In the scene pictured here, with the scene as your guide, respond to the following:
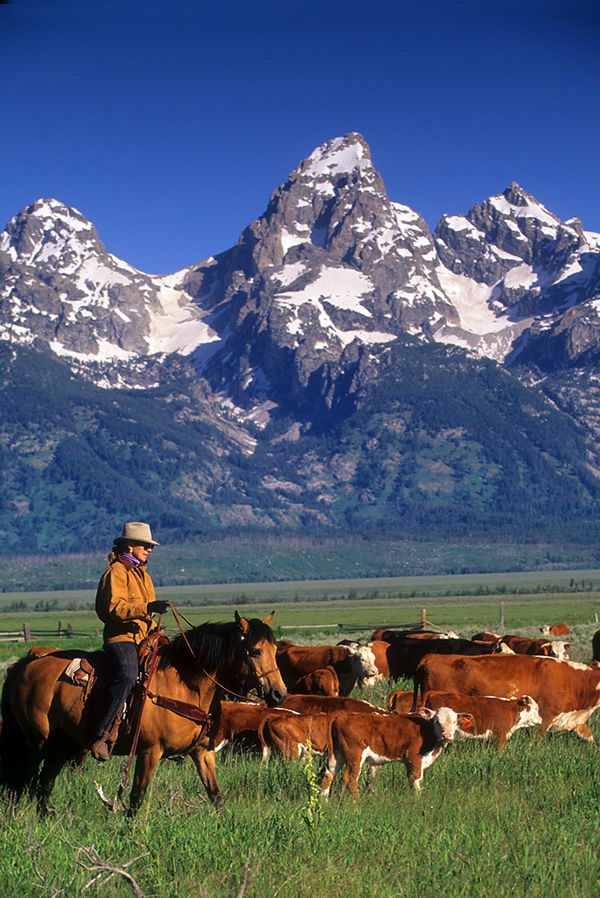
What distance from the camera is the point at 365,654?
22.9m

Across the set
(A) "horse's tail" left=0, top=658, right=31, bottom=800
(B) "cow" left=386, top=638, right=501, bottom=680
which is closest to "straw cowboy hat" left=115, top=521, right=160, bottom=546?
(A) "horse's tail" left=0, top=658, right=31, bottom=800

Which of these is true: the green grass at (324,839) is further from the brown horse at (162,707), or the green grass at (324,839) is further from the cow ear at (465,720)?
the cow ear at (465,720)

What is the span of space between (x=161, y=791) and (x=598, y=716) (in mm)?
8330

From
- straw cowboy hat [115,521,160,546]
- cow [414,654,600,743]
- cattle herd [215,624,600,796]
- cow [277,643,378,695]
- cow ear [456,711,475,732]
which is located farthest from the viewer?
cow [277,643,378,695]

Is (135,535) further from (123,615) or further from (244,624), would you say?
(244,624)

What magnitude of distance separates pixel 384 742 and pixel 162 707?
2.42 m

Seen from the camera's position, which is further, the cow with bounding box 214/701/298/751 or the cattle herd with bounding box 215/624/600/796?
the cow with bounding box 214/701/298/751

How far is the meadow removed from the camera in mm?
9758

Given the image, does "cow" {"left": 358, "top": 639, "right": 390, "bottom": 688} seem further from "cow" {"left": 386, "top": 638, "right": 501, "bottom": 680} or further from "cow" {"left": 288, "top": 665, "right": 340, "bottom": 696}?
"cow" {"left": 288, "top": 665, "right": 340, "bottom": 696}

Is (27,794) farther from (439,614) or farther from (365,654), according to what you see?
(439,614)

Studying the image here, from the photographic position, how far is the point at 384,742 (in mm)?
13547

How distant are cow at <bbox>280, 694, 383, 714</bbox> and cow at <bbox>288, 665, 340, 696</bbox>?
15.6ft

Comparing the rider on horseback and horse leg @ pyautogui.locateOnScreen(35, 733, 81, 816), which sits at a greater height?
the rider on horseback

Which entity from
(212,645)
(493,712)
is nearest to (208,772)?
(212,645)
